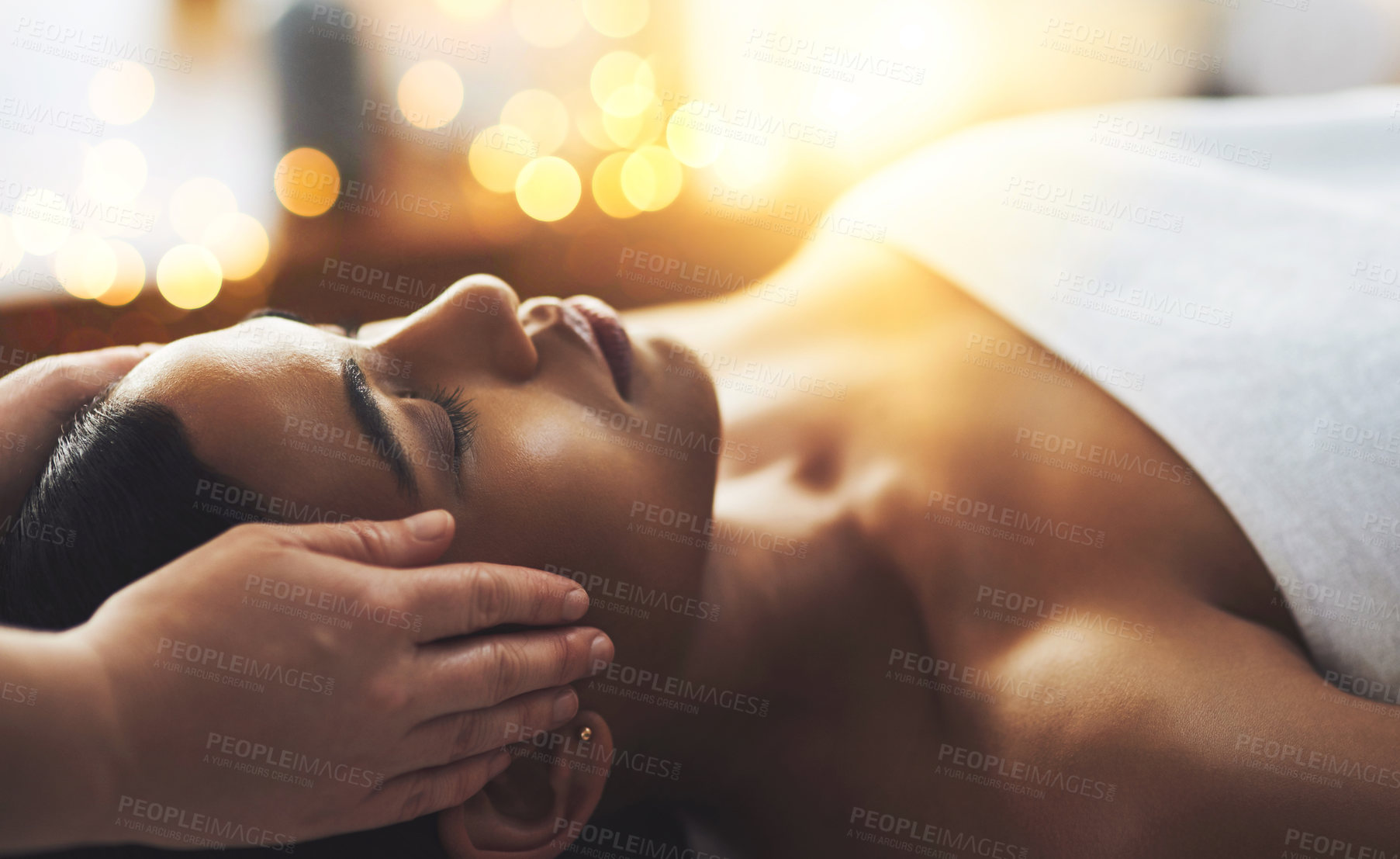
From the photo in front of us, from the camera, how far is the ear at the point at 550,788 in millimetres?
752

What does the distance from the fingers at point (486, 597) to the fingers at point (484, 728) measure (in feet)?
0.23

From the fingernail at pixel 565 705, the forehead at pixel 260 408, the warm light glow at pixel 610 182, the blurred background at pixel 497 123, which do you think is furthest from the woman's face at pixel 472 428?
the warm light glow at pixel 610 182

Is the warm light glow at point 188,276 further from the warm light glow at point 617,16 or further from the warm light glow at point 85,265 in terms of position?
the warm light glow at point 617,16

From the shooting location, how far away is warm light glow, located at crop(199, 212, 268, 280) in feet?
5.38

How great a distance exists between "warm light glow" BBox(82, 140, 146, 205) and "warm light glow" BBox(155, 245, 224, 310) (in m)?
0.13

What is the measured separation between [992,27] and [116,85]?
1958 mm

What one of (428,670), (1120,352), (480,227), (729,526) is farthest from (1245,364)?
(480,227)

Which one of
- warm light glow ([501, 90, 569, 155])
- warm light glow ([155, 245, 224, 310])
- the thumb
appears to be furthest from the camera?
warm light glow ([501, 90, 569, 155])

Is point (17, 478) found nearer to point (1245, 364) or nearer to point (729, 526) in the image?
point (729, 526)

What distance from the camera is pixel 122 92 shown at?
1521 millimetres

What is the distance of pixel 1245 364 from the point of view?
894 millimetres

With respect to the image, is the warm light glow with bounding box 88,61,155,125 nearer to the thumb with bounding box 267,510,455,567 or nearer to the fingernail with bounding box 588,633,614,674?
the thumb with bounding box 267,510,455,567

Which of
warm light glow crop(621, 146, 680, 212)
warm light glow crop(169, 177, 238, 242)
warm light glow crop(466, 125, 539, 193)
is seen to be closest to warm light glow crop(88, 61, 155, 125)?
warm light glow crop(169, 177, 238, 242)

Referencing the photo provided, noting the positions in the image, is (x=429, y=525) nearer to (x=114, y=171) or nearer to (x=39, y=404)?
(x=39, y=404)
